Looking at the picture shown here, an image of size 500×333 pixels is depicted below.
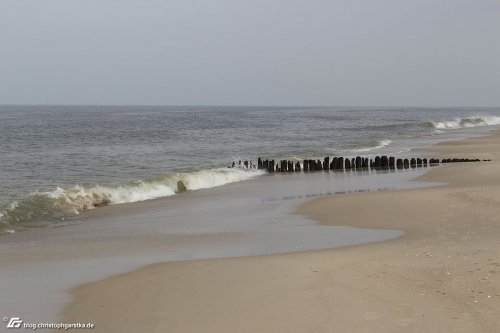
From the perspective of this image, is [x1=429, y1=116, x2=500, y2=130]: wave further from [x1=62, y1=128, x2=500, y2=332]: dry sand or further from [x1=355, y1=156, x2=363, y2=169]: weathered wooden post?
[x1=62, y1=128, x2=500, y2=332]: dry sand

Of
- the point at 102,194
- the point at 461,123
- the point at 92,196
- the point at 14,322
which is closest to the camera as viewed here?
the point at 14,322

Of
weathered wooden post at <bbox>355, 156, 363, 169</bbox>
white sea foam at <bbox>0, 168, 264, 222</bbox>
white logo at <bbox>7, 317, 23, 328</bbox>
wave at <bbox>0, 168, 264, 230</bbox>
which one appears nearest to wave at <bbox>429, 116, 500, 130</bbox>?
weathered wooden post at <bbox>355, 156, 363, 169</bbox>

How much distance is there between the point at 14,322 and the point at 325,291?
387 cm

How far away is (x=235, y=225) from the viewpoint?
44.5 ft

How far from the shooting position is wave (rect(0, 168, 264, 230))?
16.0 meters

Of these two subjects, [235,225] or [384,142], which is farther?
[384,142]

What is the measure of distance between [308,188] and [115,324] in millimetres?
15139

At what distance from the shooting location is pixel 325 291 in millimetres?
7438

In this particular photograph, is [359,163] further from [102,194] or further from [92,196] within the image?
[92,196]

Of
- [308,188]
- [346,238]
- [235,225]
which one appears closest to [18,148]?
[308,188]

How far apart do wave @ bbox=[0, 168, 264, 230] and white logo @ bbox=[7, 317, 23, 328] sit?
335 inches

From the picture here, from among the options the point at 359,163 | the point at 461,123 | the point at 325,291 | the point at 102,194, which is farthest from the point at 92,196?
the point at 461,123

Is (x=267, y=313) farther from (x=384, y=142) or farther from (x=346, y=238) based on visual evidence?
(x=384, y=142)

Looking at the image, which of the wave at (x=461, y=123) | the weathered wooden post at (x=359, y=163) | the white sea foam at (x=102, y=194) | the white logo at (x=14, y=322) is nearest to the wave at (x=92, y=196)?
the white sea foam at (x=102, y=194)
